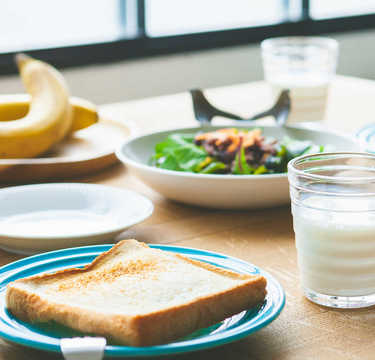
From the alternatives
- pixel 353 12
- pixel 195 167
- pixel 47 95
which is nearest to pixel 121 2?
pixel 353 12

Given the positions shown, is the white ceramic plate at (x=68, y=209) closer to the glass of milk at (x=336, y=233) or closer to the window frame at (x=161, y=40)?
the glass of milk at (x=336, y=233)

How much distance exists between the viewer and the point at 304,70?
1.46 m

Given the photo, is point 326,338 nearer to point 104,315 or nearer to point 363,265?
point 363,265

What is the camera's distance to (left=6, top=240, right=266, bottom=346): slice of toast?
57 centimetres

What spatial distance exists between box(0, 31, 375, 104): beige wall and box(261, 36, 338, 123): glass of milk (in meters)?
1.67

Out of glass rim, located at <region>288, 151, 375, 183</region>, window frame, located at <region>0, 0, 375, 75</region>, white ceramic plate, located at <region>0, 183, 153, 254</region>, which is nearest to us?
glass rim, located at <region>288, 151, 375, 183</region>

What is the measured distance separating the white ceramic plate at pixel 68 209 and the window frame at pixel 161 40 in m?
1.91

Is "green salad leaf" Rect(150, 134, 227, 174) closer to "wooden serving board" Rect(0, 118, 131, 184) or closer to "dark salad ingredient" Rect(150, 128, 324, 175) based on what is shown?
"dark salad ingredient" Rect(150, 128, 324, 175)

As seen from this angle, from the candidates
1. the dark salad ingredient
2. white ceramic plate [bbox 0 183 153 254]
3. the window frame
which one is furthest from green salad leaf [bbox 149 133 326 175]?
the window frame

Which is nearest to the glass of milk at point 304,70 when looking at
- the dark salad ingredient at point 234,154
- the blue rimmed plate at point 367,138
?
the blue rimmed plate at point 367,138

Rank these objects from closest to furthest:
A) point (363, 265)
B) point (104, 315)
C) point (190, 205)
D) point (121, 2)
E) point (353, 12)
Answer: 1. point (104, 315)
2. point (363, 265)
3. point (190, 205)
4. point (121, 2)
5. point (353, 12)

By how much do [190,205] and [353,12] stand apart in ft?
10.00

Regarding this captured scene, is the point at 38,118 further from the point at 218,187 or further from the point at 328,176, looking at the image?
the point at 328,176

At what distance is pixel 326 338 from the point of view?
0.66m
